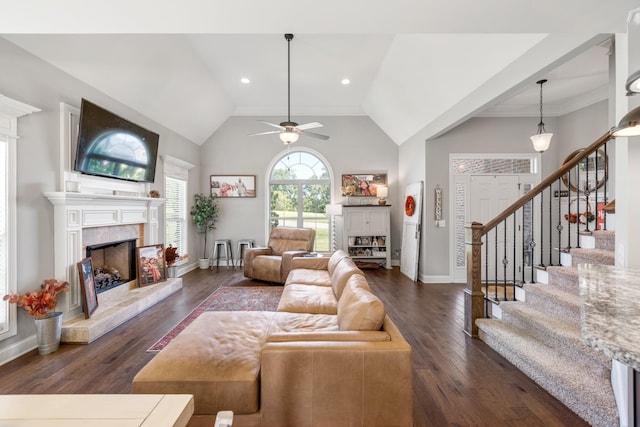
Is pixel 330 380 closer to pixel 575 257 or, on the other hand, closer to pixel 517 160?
pixel 575 257

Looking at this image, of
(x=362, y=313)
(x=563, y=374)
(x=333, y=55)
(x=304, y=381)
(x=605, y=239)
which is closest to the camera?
(x=304, y=381)

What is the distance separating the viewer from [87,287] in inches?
125

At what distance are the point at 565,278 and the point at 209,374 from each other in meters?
3.14

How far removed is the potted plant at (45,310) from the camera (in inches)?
102

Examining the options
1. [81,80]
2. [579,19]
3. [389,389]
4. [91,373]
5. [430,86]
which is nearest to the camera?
[389,389]

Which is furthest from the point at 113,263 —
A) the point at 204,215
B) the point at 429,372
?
the point at 429,372

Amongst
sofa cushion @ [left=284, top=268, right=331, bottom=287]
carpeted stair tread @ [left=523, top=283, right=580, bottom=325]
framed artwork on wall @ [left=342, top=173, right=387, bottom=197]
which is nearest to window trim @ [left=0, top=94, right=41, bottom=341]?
sofa cushion @ [left=284, top=268, right=331, bottom=287]

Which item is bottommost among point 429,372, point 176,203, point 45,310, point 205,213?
point 429,372

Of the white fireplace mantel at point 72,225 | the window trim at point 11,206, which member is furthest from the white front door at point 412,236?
the window trim at point 11,206

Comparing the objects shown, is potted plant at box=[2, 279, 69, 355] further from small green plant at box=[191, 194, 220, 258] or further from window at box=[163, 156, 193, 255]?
small green plant at box=[191, 194, 220, 258]

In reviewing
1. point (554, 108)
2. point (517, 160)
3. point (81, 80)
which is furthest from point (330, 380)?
point (554, 108)

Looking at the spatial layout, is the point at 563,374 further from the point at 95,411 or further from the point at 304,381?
the point at 95,411

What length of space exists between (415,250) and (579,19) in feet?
13.7

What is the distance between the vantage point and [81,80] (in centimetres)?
338
